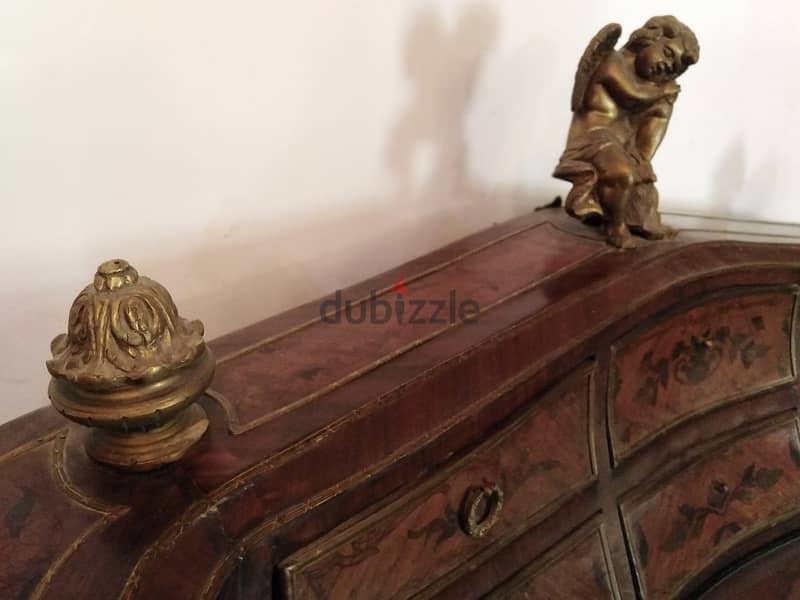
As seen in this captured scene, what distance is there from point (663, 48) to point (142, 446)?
0.89m

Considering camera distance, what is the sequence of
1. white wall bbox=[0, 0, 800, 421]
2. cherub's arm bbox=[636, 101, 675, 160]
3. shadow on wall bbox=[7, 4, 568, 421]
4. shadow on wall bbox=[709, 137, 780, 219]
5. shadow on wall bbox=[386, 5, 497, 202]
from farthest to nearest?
shadow on wall bbox=[709, 137, 780, 219] < shadow on wall bbox=[386, 5, 497, 202] < cherub's arm bbox=[636, 101, 675, 160] < shadow on wall bbox=[7, 4, 568, 421] < white wall bbox=[0, 0, 800, 421]

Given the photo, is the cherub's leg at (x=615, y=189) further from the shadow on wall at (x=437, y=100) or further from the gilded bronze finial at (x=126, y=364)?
the gilded bronze finial at (x=126, y=364)

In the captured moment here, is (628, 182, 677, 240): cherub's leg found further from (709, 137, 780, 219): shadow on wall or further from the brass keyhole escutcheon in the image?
(709, 137, 780, 219): shadow on wall

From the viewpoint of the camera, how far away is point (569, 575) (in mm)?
800

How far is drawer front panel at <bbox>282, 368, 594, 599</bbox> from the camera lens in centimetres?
59

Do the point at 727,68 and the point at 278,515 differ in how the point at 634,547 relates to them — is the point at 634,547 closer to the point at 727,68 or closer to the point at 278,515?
the point at 278,515

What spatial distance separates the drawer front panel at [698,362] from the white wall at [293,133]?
1.72 ft

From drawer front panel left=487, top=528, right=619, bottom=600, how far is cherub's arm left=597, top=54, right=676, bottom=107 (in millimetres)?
634

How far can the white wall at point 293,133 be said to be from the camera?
2.69ft

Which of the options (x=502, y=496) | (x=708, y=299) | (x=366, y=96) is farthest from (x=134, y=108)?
(x=708, y=299)

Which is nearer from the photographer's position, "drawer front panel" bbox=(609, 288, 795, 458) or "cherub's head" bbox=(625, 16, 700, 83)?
"drawer front panel" bbox=(609, 288, 795, 458)

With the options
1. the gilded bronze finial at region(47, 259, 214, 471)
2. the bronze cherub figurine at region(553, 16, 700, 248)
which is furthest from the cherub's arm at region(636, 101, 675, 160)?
the gilded bronze finial at region(47, 259, 214, 471)

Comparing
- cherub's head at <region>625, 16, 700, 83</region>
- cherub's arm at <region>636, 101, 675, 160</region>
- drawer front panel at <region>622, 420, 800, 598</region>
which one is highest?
cherub's head at <region>625, 16, 700, 83</region>

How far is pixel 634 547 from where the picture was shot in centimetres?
88
